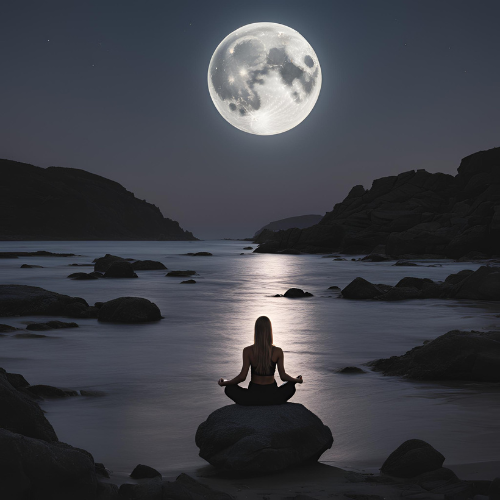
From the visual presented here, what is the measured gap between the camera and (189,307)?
24531mm

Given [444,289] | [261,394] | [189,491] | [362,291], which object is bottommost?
[189,491]

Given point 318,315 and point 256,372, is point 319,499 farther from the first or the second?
point 318,315

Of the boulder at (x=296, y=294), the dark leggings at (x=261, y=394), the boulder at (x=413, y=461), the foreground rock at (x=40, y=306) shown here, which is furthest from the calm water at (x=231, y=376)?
the boulder at (x=296, y=294)

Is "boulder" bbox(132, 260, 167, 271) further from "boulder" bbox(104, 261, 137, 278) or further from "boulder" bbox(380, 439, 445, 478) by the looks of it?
"boulder" bbox(380, 439, 445, 478)

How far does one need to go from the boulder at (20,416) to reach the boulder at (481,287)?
2120 centimetres

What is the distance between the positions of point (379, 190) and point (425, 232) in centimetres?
2411

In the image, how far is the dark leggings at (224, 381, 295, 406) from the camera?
6.08 m

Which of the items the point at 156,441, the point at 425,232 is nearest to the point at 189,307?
the point at 156,441

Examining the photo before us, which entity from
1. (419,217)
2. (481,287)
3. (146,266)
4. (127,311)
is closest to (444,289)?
(481,287)

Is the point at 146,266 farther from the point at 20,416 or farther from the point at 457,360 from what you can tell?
the point at 20,416

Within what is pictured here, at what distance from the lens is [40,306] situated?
733 inches

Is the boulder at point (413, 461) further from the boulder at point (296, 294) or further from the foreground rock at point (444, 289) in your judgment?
the boulder at point (296, 294)

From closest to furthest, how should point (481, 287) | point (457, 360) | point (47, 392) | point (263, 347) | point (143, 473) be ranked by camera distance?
point (143, 473) → point (263, 347) → point (47, 392) → point (457, 360) → point (481, 287)

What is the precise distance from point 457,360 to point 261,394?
16.9 ft
